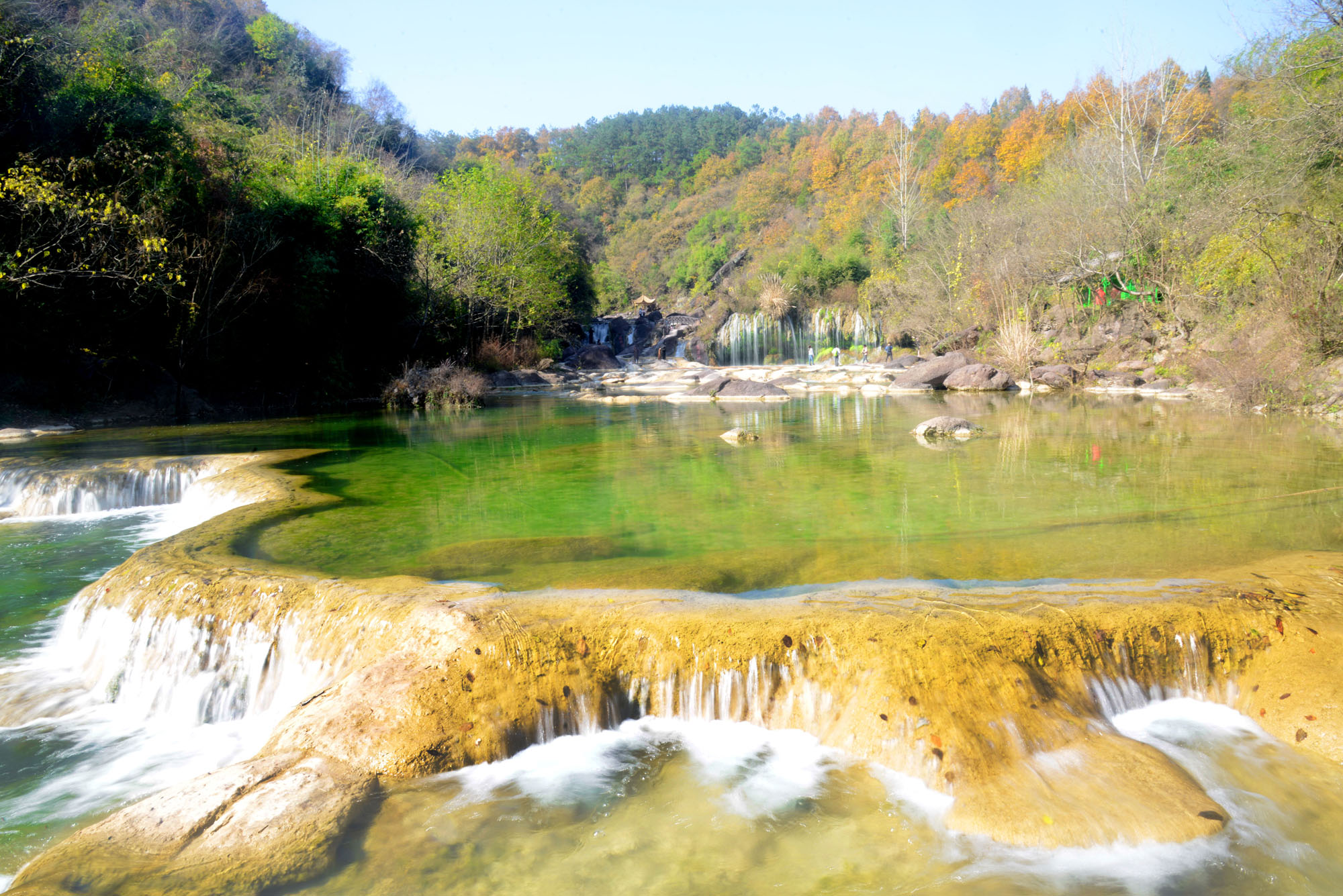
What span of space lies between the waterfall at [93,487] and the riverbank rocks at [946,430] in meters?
10.7

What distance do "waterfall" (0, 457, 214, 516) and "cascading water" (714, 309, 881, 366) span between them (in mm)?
33617

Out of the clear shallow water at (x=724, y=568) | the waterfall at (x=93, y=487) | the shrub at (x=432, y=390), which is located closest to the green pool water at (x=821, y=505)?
the clear shallow water at (x=724, y=568)

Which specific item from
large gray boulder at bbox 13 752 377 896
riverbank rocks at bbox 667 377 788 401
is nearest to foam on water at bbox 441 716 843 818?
large gray boulder at bbox 13 752 377 896

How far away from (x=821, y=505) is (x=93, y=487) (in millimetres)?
8707

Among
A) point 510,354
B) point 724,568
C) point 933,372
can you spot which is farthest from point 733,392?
point 724,568

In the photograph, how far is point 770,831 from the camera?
120 inches

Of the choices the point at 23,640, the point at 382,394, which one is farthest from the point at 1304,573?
the point at 382,394

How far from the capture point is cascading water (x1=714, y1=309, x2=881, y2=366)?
39594mm

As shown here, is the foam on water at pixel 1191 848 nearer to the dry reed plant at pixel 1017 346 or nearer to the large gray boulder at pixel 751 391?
the large gray boulder at pixel 751 391

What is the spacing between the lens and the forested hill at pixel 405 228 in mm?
13641

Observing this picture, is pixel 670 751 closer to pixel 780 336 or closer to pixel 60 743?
pixel 60 743

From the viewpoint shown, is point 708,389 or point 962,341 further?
point 962,341

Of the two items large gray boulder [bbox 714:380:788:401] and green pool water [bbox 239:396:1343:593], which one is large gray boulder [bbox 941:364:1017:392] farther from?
green pool water [bbox 239:396:1343:593]

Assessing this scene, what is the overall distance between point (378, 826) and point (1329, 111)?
53.1 ft
